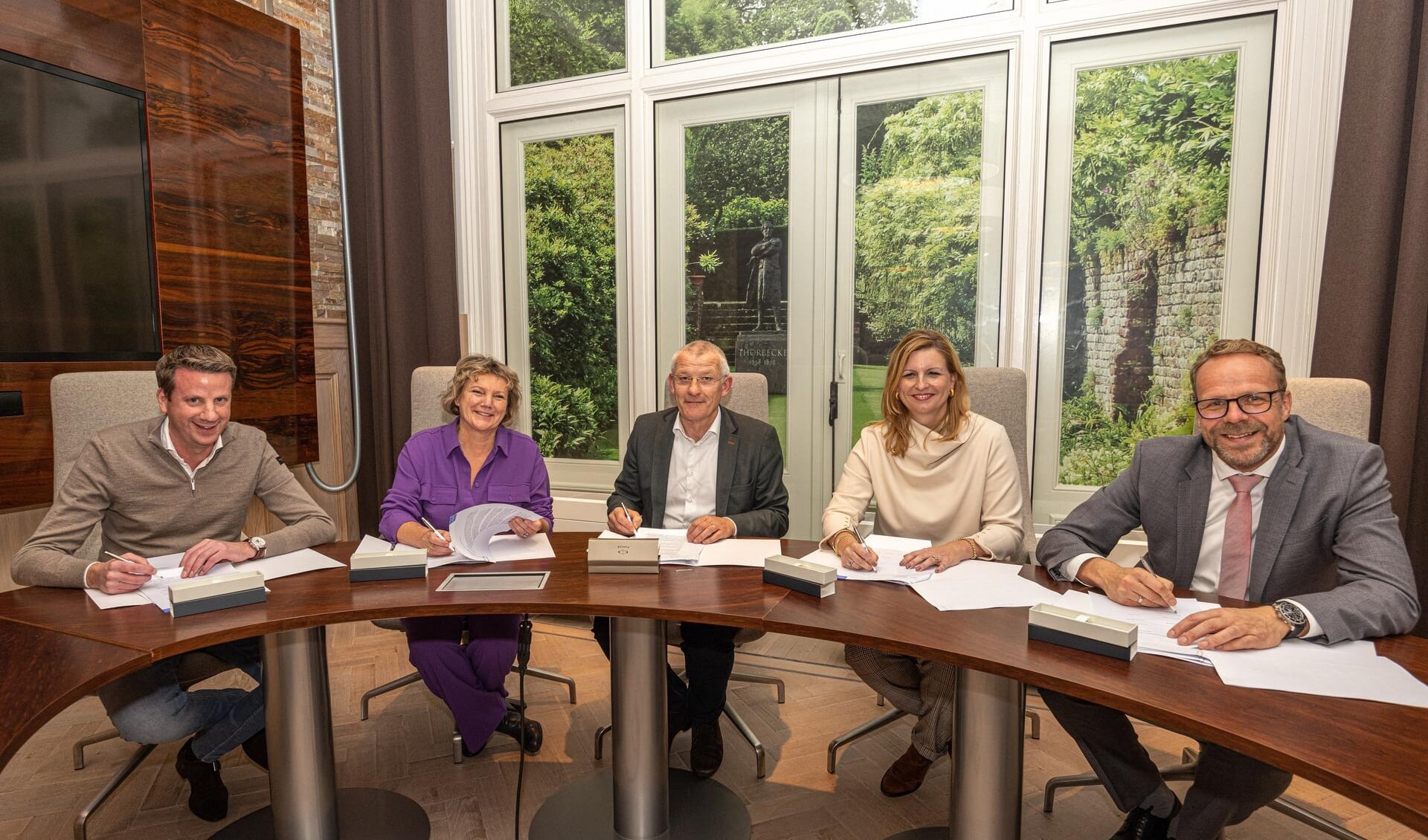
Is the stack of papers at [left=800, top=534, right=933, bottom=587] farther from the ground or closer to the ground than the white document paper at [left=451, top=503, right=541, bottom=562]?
closer to the ground

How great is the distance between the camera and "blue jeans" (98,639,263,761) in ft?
5.77

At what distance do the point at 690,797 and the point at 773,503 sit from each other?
83cm

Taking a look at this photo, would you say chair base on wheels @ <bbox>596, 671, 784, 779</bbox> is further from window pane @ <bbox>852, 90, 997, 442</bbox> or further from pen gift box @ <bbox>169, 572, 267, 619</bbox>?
window pane @ <bbox>852, 90, 997, 442</bbox>

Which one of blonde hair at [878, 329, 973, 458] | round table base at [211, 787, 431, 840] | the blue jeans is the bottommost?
round table base at [211, 787, 431, 840]

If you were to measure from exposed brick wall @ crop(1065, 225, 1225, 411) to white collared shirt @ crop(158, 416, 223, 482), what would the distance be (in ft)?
9.22

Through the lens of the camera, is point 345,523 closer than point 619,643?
No

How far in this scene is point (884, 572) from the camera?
164 cm

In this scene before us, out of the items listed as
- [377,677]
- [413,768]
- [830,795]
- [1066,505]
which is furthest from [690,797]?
[1066,505]

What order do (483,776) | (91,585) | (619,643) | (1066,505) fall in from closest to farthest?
(91,585)
(619,643)
(483,776)
(1066,505)

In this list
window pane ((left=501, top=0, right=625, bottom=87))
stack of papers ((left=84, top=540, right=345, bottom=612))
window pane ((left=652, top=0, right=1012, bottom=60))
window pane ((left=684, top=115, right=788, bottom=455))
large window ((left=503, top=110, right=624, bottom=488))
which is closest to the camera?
stack of papers ((left=84, top=540, right=345, bottom=612))

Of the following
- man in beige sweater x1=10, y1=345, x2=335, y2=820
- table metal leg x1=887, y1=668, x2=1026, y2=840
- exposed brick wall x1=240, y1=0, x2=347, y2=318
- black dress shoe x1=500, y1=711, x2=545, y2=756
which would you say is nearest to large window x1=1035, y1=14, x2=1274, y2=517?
table metal leg x1=887, y1=668, x2=1026, y2=840

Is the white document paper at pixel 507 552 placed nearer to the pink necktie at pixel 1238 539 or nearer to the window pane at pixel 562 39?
the pink necktie at pixel 1238 539

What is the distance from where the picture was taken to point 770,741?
2432 mm

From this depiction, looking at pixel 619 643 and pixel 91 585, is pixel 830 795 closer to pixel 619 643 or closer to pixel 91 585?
pixel 619 643
